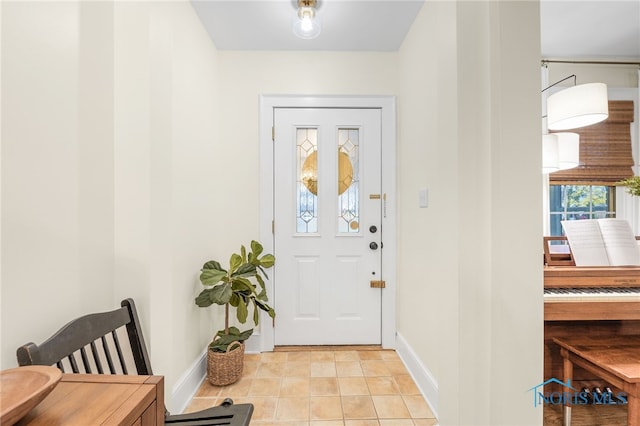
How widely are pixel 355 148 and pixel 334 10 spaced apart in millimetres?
1028

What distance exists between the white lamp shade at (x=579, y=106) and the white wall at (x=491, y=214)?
0.97 meters

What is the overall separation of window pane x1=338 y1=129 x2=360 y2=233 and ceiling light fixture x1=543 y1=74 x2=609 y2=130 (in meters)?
1.39

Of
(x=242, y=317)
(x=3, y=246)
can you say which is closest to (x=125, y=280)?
(x=3, y=246)

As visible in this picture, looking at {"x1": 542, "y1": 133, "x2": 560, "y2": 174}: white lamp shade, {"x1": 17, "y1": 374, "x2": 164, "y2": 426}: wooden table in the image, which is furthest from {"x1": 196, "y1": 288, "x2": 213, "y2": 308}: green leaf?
{"x1": 542, "y1": 133, "x2": 560, "y2": 174}: white lamp shade

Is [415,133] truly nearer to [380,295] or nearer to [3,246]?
[380,295]

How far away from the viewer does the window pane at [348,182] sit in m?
2.66

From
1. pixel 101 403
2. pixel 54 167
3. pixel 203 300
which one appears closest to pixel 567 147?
pixel 203 300

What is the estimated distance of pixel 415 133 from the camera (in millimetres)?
2252

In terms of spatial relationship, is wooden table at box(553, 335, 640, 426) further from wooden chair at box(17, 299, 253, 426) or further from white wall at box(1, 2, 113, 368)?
white wall at box(1, 2, 113, 368)

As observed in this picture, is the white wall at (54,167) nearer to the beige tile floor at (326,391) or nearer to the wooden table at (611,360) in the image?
the beige tile floor at (326,391)

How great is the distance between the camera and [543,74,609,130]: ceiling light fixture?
187 cm

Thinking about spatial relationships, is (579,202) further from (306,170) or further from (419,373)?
(306,170)

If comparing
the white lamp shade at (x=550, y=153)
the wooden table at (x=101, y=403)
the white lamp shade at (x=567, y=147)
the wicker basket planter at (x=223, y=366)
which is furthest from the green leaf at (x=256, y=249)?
the white lamp shade at (x=567, y=147)

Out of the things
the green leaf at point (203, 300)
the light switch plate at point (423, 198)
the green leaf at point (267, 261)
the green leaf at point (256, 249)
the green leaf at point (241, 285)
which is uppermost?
the light switch plate at point (423, 198)
